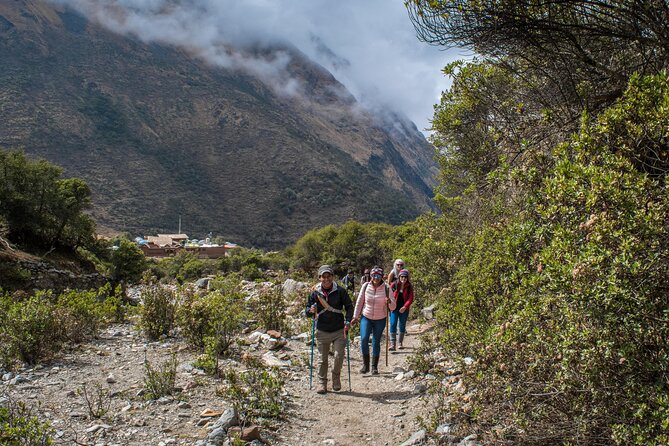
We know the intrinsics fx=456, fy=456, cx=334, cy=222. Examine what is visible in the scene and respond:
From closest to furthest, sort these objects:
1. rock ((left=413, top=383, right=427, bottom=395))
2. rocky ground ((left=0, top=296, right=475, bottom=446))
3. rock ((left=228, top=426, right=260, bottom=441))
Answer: rock ((left=228, top=426, right=260, bottom=441)) → rocky ground ((left=0, top=296, right=475, bottom=446)) → rock ((left=413, top=383, right=427, bottom=395))

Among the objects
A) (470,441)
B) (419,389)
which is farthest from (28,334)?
(470,441)

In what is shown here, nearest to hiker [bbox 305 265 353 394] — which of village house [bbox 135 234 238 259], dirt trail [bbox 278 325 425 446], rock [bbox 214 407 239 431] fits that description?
dirt trail [bbox 278 325 425 446]

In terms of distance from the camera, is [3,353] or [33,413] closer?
[33,413]

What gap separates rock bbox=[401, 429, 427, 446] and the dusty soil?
293 mm

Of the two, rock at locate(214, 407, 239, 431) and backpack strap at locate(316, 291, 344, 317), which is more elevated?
backpack strap at locate(316, 291, 344, 317)

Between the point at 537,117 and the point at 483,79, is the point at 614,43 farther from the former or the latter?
the point at 483,79

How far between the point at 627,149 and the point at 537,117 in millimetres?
3928

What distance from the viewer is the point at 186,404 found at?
17.2 feet

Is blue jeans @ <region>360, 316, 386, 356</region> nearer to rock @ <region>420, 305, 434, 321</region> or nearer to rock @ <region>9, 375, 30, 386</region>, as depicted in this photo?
rock @ <region>9, 375, 30, 386</region>

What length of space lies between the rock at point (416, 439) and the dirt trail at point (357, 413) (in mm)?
259

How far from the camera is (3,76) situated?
7969cm

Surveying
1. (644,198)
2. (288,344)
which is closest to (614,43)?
(644,198)

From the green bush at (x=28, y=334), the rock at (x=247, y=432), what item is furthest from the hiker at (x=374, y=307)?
the green bush at (x=28, y=334)

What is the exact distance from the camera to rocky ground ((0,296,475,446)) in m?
4.50
